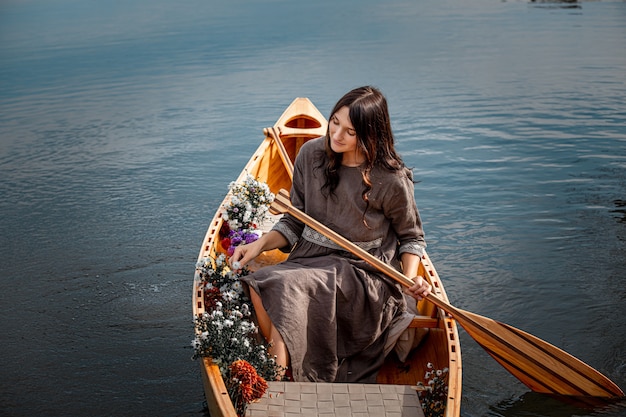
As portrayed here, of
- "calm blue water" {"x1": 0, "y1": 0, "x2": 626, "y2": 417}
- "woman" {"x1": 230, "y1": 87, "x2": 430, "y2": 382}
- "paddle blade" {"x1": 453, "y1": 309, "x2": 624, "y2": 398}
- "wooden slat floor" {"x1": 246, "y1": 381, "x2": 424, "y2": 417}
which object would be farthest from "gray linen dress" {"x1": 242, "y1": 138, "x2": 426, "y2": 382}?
"calm blue water" {"x1": 0, "y1": 0, "x2": 626, "y2": 417}

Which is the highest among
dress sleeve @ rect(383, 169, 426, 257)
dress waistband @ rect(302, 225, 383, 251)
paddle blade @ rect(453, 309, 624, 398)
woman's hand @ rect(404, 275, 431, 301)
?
dress sleeve @ rect(383, 169, 426, 257)

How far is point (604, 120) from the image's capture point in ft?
39.1

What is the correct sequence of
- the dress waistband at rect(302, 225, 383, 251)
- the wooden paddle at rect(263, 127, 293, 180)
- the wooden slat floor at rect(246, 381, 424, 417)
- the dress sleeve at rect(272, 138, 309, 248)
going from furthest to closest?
1. the wooden paddle at rect(263, 127, 293, 180)
2. the dress sleeve at rect(272, 138, 309, 248)
3. the dress waistband at rect(302, 225, 383, 251)
4. the wooden slat floor at rect(246, 381, 424, 417)

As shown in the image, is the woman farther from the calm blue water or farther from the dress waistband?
the calm blue water

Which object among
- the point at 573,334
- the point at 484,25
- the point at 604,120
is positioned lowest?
the point at 573,334

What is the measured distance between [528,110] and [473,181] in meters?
4.25

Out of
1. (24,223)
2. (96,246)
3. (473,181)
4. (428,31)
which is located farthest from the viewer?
(428,31)

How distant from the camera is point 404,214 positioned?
4.22 metres

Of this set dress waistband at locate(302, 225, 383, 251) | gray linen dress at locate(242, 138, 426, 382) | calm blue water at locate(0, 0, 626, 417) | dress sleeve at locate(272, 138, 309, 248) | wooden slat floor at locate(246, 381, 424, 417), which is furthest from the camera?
calm blue water at locate(0, 0, 626, 417)

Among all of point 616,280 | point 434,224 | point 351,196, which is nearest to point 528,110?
point 434,224

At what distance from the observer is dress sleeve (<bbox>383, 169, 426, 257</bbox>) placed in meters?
4.17

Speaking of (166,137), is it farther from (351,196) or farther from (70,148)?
(351,196)

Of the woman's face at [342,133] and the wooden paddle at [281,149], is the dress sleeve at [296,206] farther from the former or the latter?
the wooden paddle at [281,149]

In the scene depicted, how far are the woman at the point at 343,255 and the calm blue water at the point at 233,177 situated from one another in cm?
116
